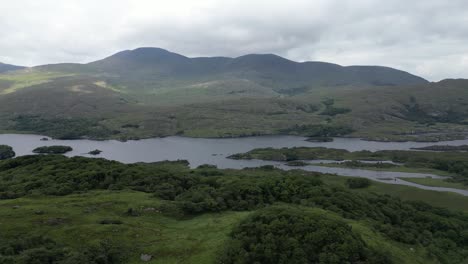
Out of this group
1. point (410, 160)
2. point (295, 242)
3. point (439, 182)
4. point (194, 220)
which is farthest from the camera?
point (410, 160)

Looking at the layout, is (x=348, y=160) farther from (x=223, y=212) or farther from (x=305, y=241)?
(x=305, y=241)

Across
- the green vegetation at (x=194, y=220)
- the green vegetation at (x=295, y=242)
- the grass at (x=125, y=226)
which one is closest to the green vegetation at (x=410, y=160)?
the green vegetation at (x=194, y=220)

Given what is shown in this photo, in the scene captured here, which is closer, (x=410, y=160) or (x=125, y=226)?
(x=125, y=226)

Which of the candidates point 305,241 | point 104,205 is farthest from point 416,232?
point 104,205

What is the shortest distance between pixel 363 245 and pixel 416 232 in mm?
29133

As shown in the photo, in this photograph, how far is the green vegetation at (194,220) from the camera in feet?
151

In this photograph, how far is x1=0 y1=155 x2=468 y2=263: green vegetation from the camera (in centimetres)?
4597

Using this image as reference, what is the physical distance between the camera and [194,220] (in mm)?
61531

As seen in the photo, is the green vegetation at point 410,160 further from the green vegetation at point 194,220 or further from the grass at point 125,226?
the grass at point 125,226

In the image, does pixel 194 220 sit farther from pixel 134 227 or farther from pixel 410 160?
pixel 410 160

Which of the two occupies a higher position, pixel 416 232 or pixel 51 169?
pixel 51 169

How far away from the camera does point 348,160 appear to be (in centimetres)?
18838

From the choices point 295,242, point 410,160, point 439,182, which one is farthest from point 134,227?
point 410,160

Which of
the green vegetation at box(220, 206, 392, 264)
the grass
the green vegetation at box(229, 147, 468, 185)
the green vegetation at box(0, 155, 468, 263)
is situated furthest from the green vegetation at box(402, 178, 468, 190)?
the grass
